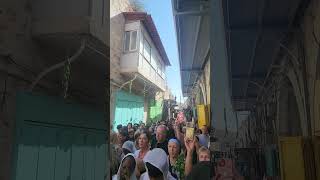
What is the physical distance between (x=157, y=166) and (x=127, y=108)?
212 mm

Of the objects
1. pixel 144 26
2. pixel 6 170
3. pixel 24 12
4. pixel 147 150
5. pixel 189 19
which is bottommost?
pixel 6 170

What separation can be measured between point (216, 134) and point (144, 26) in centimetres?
48

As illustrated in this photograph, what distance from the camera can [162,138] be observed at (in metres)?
1.33

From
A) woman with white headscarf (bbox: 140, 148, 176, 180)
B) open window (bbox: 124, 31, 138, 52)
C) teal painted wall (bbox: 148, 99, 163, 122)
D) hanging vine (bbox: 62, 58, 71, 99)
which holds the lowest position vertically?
woman with white headscarf (bbox: 140, 148, 176, 180)

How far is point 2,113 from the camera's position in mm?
2689

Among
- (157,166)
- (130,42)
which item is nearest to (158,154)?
(157,166)

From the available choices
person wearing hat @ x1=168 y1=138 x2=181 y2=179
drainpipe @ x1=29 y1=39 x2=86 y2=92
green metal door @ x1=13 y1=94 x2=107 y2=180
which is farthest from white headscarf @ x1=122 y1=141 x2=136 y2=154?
drainpipe @ x1=29 y1=39 x2=86 y2=92

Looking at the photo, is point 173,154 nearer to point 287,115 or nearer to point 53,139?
point 53,139

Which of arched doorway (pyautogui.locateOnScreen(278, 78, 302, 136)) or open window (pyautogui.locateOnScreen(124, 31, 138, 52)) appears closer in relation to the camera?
open window (pyautogui.locateOnScreen(124, 31, 138, 52))

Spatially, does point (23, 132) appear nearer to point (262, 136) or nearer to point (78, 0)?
point (78, 0)

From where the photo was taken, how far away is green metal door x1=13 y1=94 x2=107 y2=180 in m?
2.71

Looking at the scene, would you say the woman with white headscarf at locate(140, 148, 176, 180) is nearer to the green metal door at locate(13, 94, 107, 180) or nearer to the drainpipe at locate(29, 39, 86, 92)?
the green metal door at locate(13, 94, 107, 180)

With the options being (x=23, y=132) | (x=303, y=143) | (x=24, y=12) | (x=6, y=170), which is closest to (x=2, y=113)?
(x=23, y=132)

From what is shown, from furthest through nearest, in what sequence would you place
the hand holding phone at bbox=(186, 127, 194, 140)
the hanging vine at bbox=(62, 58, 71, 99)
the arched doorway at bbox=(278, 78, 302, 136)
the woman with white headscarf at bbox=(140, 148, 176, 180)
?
1. the arched doorway at bbox=(278, 78, 302, 136)
2. the hanging vine at bbox=(62, 58, 71, 99)
3. the hand holding phone at bbox=(186, 127, 194, 140)
4. the woman with white headscarf at bbox=(140, 148, 176, 180)
